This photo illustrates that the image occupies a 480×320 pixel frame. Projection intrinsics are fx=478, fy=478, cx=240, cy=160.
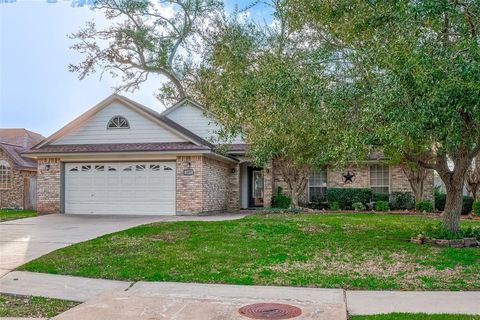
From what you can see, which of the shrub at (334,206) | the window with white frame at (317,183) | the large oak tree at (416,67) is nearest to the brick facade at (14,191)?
the window with white frame at (317,183)

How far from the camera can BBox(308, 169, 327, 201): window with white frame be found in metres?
23.8

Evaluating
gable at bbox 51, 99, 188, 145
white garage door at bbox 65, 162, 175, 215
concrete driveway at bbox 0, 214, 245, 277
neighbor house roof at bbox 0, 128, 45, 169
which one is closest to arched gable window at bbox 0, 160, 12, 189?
neighbor house roof at bbox 0, 128, 45, 169

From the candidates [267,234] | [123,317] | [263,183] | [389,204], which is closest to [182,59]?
[263,183]

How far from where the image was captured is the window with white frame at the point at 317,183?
23.8m

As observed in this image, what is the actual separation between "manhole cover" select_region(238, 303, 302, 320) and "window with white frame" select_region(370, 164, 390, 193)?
18159mm

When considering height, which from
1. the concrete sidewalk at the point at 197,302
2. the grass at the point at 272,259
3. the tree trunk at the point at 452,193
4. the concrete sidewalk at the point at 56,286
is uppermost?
the tree trunk at the point at 452,193

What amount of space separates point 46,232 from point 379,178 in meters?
15.9

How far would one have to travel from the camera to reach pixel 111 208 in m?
19.1

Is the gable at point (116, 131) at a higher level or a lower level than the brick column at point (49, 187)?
higher

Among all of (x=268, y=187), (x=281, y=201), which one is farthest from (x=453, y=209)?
(x=268, y=187)

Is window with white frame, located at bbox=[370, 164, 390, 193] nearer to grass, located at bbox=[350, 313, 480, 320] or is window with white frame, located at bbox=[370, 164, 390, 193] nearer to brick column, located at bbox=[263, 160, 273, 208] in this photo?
brick column, located at bbox=[263, 160, 273, 208]

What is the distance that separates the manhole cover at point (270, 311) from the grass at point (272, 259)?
1447 mm

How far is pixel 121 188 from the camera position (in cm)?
1909

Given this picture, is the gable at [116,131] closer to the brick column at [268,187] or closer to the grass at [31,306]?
the brick column at [268,187]
